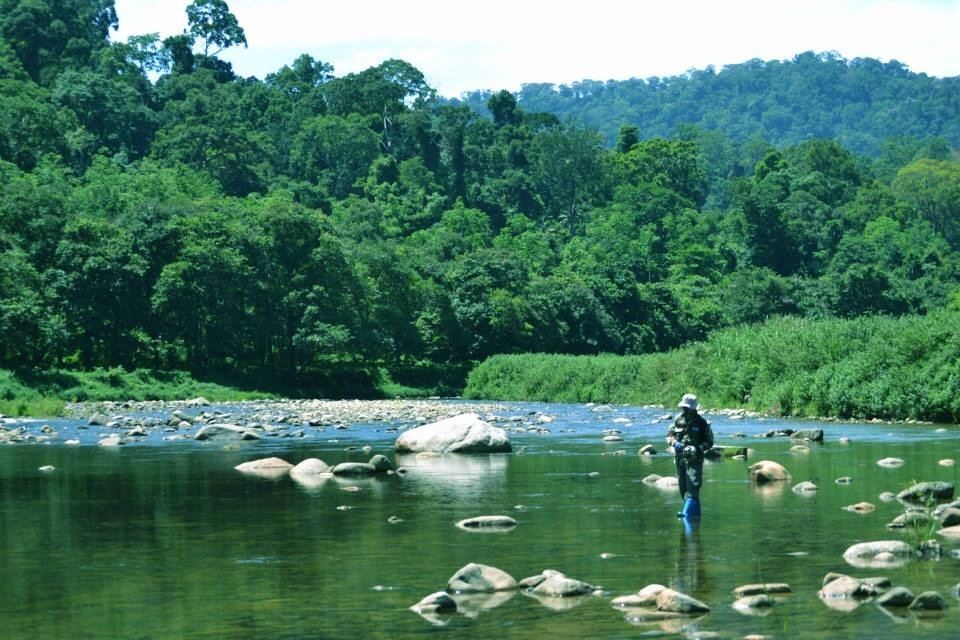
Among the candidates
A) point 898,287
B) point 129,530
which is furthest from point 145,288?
point 129,530

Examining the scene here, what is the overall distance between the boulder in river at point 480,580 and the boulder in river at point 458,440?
18338 millimetres

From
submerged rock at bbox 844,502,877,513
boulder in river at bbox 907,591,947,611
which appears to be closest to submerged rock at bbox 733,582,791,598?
boulder in river at bbox 907,591,947,611

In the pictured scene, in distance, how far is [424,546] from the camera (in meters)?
17.2

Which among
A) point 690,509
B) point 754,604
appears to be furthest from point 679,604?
point 690,509

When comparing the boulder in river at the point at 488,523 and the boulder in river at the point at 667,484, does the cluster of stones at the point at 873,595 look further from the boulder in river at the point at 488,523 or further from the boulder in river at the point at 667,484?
the boulder in river at the point at 667,484

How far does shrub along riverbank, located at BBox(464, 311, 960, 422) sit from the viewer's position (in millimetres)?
41750

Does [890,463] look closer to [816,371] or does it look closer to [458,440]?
[458,440]

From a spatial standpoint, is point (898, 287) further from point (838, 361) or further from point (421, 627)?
point (421, 627)

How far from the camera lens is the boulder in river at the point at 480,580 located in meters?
14.0

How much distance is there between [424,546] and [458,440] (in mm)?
15517

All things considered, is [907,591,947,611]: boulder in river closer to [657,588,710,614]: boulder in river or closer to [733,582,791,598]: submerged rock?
[733,582,791,598]: submerged rock

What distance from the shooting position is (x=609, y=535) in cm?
1788

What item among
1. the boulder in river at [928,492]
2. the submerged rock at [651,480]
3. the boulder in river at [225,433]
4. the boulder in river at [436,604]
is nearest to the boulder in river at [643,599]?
the boulder in river at [436,604]

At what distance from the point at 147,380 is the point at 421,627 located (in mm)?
66071
